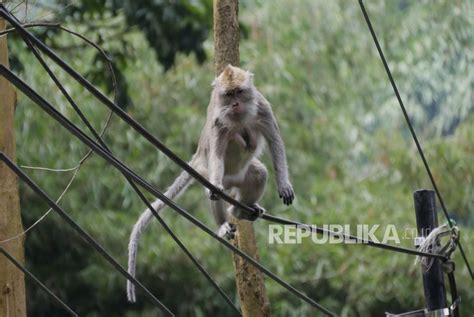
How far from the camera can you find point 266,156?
924cm

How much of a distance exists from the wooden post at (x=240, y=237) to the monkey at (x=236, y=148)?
28 centimetres

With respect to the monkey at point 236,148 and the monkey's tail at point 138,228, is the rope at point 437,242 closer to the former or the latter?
the monkey at point 236,148

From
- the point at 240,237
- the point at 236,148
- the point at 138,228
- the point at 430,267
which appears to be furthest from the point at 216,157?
the point at 430,267

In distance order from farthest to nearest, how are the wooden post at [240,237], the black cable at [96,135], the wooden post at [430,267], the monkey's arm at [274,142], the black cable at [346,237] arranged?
the wooden post at [240,237], the monkey's arm at [274,142], the wooden post at [430,267], the black cable at [346,237], the black cable at [96,135]

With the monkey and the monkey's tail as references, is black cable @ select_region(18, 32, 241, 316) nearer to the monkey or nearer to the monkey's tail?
the monkey's tail

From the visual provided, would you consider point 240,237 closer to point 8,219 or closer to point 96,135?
point 8,219

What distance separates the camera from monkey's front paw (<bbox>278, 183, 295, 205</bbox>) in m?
4.82

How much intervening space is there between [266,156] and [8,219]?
16.3ft

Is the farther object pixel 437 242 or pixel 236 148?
pixel 236 148

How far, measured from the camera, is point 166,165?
31.6 feet

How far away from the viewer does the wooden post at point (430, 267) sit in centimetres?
455

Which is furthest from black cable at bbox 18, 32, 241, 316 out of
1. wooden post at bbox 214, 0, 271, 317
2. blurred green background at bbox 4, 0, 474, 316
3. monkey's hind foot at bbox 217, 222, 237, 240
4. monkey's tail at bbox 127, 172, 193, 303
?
blurred green background at bbox 4, 0, 474, 316

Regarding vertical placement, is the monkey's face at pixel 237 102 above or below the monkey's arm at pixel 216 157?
above

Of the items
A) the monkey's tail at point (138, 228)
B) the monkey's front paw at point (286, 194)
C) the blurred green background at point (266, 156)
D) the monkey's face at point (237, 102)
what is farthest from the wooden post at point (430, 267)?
the blurred green background at point (266, 156)
